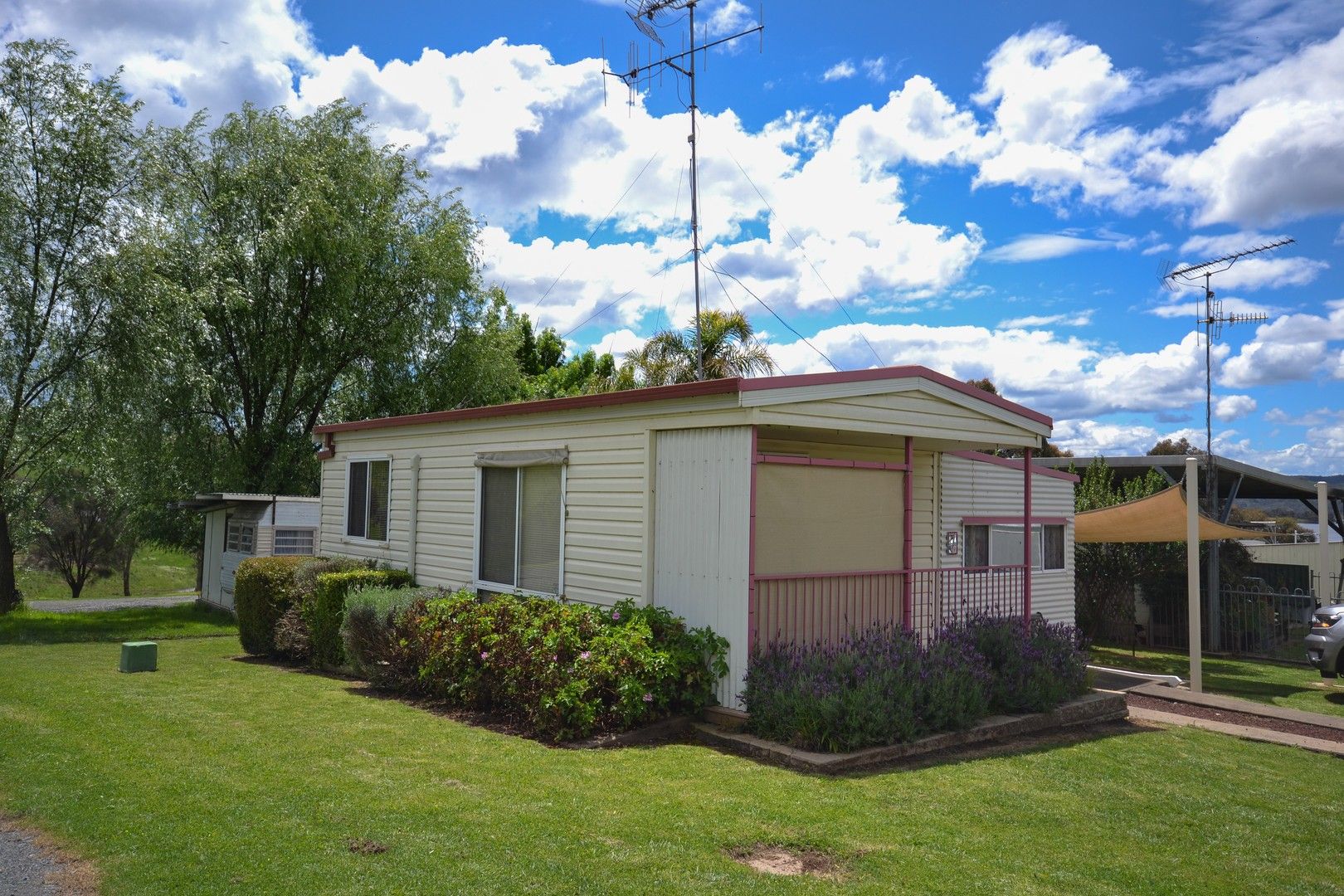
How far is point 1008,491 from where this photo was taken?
13953 mm

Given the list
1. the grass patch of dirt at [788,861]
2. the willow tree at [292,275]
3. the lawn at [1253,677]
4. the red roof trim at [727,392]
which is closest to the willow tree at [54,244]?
the willow tree at [292,275]

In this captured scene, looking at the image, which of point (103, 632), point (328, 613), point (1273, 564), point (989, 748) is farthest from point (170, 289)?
point (1273, 564)

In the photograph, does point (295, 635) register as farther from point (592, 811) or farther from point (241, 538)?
point (592, 811)

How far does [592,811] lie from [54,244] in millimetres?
17322

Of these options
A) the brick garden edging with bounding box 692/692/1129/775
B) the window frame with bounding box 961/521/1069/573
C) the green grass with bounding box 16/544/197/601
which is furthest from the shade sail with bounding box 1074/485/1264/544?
the green grass with bounding box 16/544/197/601

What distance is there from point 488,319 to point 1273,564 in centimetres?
1865

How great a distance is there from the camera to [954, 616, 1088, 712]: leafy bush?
843cm

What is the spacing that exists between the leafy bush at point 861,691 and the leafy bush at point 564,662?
0.51 metres

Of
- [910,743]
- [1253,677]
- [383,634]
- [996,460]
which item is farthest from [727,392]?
[1253,677]

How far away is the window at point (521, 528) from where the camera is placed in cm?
962

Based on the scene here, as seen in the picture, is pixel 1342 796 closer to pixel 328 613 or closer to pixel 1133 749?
pixel 1133 749

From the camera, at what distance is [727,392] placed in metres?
7.55

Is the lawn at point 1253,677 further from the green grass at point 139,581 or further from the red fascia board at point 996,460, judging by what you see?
the green grass at point 139,581

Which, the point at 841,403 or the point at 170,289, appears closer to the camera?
the point at 841,403
